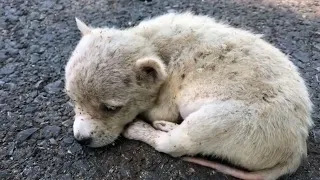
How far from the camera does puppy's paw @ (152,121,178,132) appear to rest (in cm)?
466

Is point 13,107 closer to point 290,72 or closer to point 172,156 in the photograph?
point 172,156

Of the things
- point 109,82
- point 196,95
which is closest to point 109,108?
point 109,82

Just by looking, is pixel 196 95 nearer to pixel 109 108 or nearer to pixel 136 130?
pixel 136 130

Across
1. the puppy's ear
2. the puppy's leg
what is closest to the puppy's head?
the puppy's ear

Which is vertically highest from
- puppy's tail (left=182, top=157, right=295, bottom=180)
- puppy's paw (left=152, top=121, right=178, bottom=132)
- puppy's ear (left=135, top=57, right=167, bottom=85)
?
puppy's ear (left=135, top=57, right=167, bottom=85)

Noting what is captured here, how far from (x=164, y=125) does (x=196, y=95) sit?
0.44 m

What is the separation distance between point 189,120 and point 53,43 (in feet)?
8.29

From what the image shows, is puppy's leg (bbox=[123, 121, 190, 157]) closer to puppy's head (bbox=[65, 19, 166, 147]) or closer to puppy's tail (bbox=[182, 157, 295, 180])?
puppy's head (bbox=[65, 19, 166, 147])

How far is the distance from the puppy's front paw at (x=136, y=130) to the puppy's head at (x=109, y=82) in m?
0.09

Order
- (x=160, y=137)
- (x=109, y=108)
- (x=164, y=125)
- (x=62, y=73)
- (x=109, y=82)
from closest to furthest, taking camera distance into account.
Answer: (x=109, y=82) → (x=109, y=108) → (x=160, y=137) → (x=164, y=125) → (x=62, y=73)

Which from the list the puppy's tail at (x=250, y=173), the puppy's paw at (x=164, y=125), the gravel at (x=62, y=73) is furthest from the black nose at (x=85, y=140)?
the puppy's tail at (x=250, y=173)

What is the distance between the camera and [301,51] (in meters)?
6.17

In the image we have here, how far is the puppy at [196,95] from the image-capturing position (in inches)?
167

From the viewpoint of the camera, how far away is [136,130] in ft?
15.5
